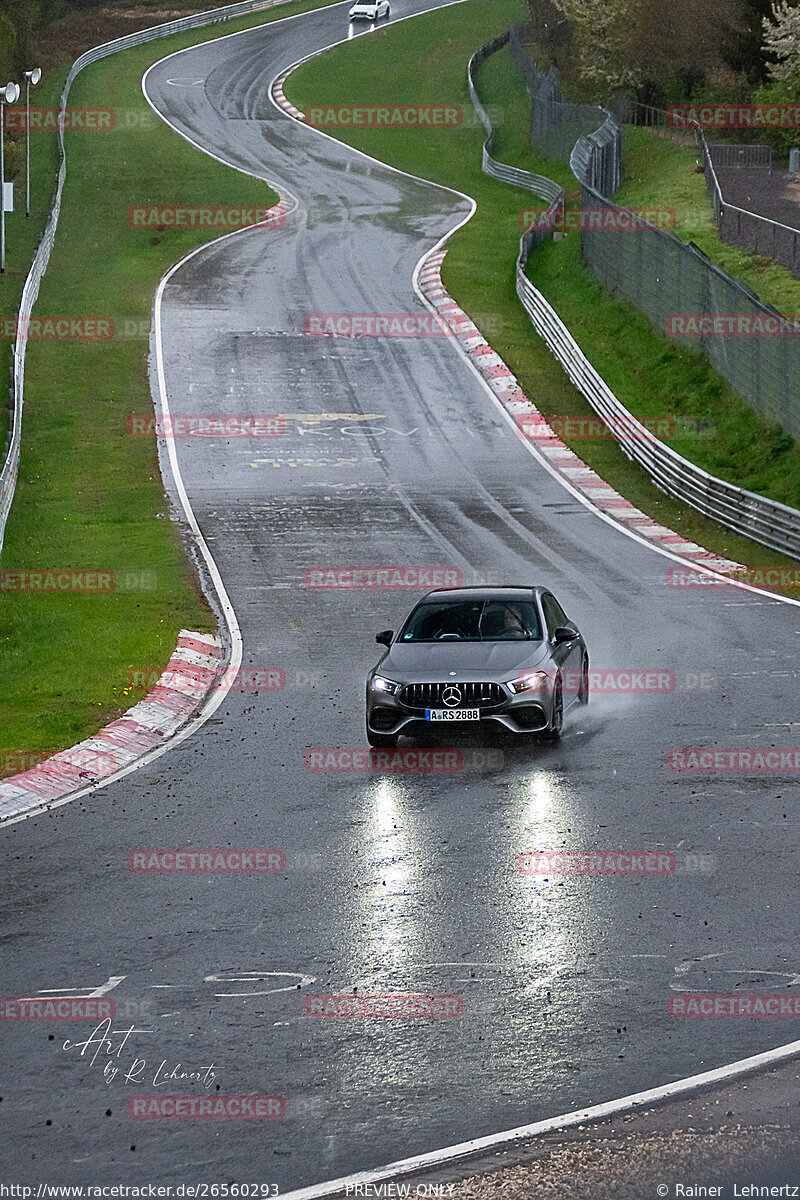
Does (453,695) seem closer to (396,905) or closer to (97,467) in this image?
(396,905)

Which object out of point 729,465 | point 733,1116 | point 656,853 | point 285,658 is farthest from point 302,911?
point 729,465

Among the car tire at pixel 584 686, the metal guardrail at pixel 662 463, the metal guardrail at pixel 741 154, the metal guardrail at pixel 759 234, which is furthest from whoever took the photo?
the metal guardrail at pixel 741 154

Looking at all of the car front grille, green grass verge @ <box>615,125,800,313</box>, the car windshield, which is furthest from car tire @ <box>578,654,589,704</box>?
green grass verge @ <box>615,125,800,313</box>

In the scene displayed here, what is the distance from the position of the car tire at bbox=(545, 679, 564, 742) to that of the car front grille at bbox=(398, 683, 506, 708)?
575 millimetres

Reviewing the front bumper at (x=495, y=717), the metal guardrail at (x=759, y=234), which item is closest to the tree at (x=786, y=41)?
the metal guardrail at (x=759, y=234)

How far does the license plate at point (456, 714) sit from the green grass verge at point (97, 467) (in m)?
3.92

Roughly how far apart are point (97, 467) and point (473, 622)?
1945 cm

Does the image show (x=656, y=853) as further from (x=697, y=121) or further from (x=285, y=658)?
(x=697, y=121)

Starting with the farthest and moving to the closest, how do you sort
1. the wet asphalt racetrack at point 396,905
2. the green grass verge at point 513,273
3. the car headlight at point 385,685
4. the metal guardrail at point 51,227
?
the green grass verge at point 513,273 < the metal guardrail at point 51,227 < the car headlight at point 385,685 < the wet asphalt racetrack at point 396,905

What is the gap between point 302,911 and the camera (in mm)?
10094

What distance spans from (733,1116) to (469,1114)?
4.01 feet

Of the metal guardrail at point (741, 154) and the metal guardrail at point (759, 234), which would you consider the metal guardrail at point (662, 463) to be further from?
the metal guardrail at point (741, 154)

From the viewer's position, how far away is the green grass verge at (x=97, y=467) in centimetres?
1862

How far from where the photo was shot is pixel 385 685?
14484 millimetres
